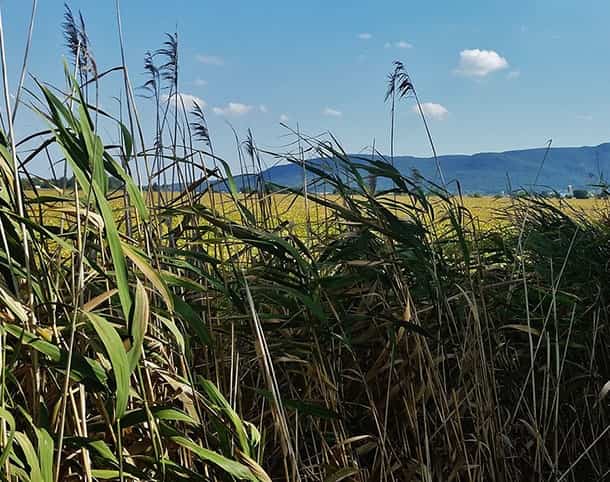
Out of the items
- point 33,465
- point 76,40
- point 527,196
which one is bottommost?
point 33,465

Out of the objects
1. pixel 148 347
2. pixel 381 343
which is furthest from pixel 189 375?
pixel 381 343

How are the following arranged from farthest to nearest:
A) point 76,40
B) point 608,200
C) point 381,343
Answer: point 608,200 < point 381,343 < point 76,40

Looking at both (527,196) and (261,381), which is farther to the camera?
(527,196)

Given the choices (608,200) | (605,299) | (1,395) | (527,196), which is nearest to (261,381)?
(1,395)

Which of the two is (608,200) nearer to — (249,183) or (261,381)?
(249,183)

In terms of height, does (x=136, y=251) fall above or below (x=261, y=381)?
above

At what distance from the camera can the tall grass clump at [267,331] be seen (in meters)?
0.87

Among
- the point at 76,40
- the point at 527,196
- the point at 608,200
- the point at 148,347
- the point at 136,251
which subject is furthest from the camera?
the point at 608,200

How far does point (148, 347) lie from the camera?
3.31 ft

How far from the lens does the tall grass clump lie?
0.87 m

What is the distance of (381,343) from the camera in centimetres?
144

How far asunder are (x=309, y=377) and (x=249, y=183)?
61 centimetres

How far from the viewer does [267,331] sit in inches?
51.9

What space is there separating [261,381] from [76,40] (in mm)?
740
